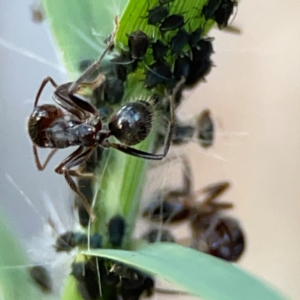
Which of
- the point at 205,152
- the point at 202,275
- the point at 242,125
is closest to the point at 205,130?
the point at 205,152

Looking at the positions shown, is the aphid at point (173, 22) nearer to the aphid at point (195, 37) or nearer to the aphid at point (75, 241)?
the aphid at point (195, 37)

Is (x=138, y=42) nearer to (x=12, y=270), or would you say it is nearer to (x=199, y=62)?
(x=199, y=62)

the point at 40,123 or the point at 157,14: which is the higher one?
the point at 157,14

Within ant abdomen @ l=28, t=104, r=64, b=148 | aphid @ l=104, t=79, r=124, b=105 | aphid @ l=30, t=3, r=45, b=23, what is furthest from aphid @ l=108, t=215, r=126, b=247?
aphid @ l=30, t=3, r=45, b=23

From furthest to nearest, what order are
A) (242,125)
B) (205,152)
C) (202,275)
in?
(242,125), (205,152), (202,275)

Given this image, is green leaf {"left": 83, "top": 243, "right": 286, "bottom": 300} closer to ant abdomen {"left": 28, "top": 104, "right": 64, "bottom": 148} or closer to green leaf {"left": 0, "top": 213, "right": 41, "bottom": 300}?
green leaf {"left": 0, "top": 213, "right": 41, "bottom": 300}
